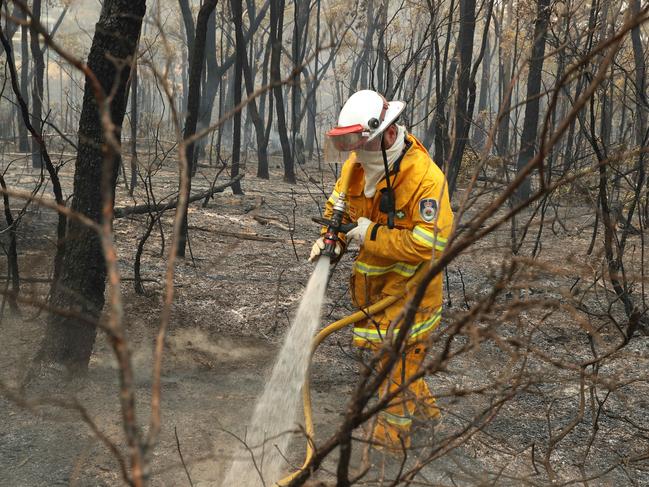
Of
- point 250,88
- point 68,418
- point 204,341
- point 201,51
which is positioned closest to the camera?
point 68,418

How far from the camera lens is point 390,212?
3.46 meters

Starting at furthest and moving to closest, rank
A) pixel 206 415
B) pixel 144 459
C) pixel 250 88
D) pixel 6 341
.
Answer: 1. pixel 250 88
2. pixel 6 341
3. pixel 206 415
4. pixel 144 459

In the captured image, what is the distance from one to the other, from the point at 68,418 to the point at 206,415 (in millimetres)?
701

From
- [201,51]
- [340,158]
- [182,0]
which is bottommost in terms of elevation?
[340,158]

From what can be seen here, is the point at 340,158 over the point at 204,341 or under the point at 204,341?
over

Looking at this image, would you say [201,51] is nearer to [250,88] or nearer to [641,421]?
[641,421]

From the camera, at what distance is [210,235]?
7309mm

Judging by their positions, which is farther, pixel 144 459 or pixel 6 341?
pixel 6 341

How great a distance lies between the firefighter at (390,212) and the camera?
10.9 ft

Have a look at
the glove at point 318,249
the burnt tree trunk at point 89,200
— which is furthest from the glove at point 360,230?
the burnt tree trunk at point 89,200

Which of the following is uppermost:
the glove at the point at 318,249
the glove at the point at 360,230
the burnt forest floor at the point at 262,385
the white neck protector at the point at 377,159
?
the white neck protector at the point at 377,159

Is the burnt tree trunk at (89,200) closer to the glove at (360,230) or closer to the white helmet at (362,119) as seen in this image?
the white helmet at (362,119)

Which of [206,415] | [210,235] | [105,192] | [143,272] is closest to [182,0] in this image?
[210,235]

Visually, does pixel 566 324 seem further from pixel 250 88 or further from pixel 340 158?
pixel 250 88
